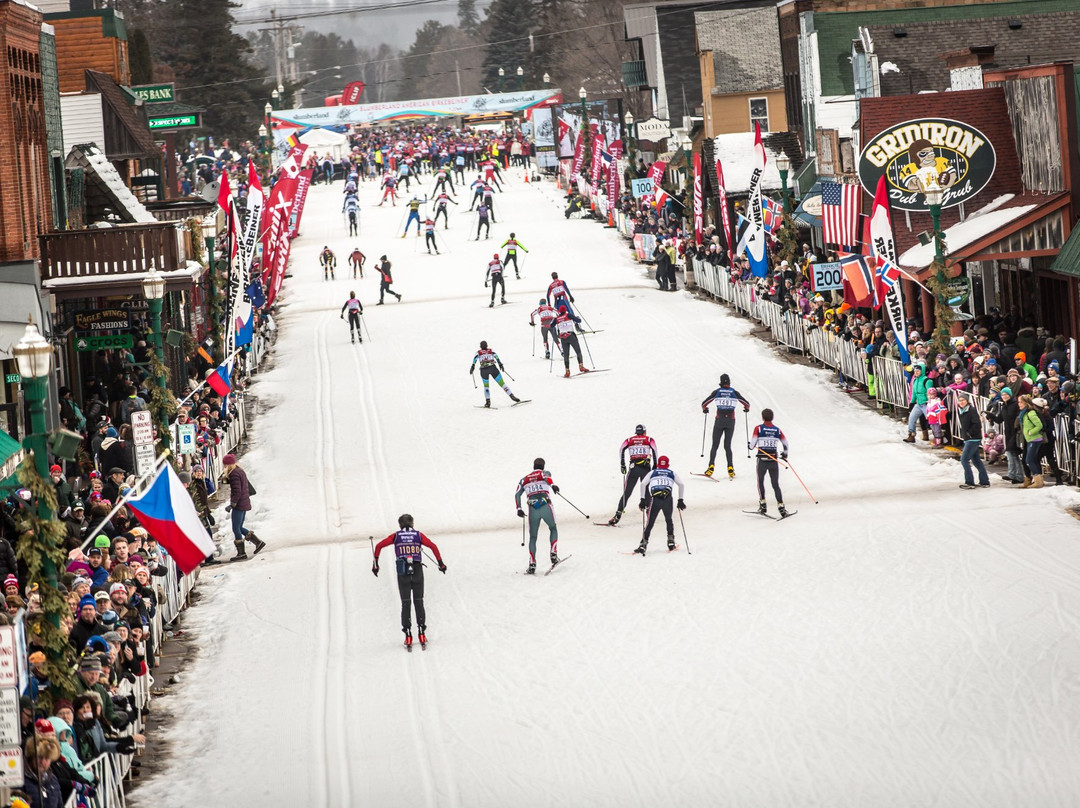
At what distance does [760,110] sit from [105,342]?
3200cm

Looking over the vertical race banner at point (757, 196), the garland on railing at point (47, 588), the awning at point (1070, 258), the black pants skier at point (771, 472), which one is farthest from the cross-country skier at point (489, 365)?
the garland on railing at point (47, 588)

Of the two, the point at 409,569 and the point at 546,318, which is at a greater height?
the point at 546,318

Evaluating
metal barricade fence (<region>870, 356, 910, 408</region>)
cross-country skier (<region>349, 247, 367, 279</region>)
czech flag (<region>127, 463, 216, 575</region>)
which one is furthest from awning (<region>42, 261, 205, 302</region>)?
cross-country skier (<region>349, 247, 367, 279</region>)

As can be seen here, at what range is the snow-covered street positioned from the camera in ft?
39.0

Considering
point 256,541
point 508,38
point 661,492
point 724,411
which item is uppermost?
point 508,38

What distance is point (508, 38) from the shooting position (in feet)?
418

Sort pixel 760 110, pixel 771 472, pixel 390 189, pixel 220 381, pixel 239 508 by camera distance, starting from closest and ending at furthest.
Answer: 1. pixel 771 472
2. pixel 239 508
3. pixel 220 381
4. pixel 760 110
5. pixel 390 189

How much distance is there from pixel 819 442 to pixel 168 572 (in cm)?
1135

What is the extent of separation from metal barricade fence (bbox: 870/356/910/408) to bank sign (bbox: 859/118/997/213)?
304cm

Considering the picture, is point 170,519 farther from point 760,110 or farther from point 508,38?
point 508,38

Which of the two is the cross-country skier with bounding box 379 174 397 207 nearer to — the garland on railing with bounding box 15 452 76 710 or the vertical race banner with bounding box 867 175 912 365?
the vertical race banner with bounding box 867 175 912 365

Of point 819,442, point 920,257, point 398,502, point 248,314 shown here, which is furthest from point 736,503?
point 248,314

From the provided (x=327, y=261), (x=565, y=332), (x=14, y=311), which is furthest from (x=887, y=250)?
(x=327, y=261)

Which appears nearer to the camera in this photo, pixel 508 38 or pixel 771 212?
pixel 771 212
